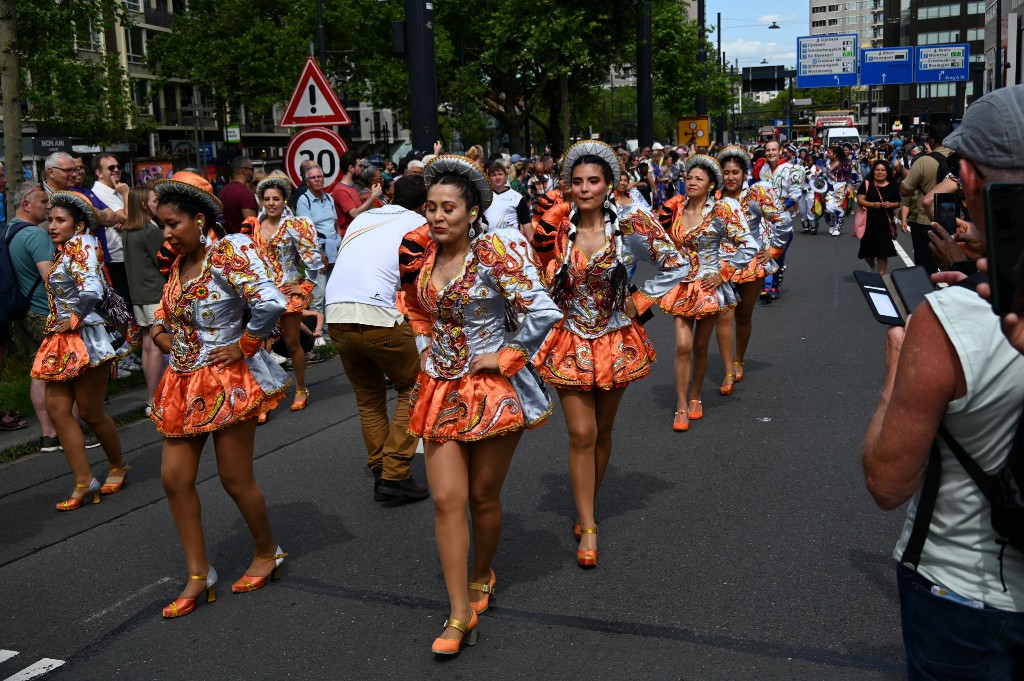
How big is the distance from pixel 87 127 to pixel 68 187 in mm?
29364

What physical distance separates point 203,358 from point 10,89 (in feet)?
25.6

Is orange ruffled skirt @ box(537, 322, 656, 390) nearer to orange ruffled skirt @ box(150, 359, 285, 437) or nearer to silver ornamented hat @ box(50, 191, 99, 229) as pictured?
orange ruffled skirt @ box(150, 359, 285, 437)

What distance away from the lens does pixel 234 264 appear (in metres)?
4.68

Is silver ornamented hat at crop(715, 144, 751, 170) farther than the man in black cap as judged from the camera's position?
No

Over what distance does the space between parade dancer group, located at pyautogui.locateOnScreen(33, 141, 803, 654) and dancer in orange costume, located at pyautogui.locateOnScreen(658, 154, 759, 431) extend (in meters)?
1.95

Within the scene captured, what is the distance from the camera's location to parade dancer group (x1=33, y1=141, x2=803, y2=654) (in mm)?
4254

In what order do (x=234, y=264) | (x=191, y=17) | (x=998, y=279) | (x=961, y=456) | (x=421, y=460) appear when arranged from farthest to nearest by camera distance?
(x=191, y=17) → (x=421, y=460) → (x=234, y=264) → (x=961, y=456) → (x=998, y=279)

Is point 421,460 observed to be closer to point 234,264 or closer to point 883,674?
point 234,264

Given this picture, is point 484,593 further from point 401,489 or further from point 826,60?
point 826,60

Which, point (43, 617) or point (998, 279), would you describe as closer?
point (998, 279)

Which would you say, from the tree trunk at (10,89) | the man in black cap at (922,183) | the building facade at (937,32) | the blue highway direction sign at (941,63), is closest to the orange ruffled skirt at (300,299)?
the tree trunk at (10,89)

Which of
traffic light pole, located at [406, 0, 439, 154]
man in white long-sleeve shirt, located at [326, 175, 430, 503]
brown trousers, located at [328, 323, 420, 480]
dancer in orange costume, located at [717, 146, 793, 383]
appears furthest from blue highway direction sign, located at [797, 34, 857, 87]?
brown trousers, located at [328, 323, 420, 480]

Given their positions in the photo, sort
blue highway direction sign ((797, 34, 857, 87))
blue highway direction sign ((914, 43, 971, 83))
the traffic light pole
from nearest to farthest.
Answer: the traffic light pole
blue highway direction sign ((797, 34, 857, 87))
blue highway direction sign ((914, 43, 971, 83))

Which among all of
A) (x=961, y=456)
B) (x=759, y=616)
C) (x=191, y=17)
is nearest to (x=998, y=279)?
(x=961, y=456)
